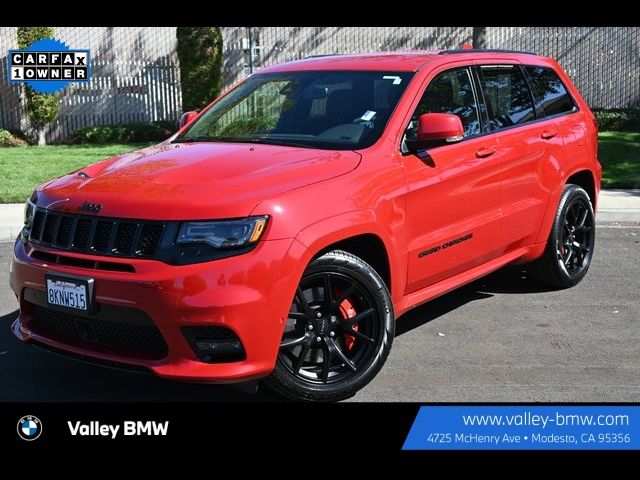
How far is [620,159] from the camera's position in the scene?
525 inches

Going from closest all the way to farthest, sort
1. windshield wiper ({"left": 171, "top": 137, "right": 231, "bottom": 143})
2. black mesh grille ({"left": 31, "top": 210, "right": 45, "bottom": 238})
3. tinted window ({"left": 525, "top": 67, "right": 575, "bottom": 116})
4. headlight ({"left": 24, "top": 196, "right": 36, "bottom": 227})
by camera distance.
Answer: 1. black mesh grille ({"left": 31, "top": 210, "right": 45, "bottom": 238})
2. headlight ({"left": 24, "top": 196, "right": 36, "bottom": 227})
3. windshield wiper ({"left": 171, "top": 137, "right": 231, "bottom": 143})
4. tinted window ({"left": 525, "top": 67, "right": 575, "bottom": 116})

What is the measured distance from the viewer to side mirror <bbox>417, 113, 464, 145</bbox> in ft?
16.0

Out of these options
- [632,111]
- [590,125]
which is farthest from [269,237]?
[632,111]

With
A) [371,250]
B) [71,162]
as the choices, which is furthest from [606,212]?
[71,162]

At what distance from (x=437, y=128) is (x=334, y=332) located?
1344 millimetres

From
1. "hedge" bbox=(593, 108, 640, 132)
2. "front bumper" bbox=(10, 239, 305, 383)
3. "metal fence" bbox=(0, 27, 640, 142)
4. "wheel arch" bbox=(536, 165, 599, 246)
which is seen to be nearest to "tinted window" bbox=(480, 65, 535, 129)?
"wheel arch" bbox=(536, 165, 599, 246)

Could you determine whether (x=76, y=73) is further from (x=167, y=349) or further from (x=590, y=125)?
(x=167, y=349)

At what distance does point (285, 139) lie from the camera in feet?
16.6

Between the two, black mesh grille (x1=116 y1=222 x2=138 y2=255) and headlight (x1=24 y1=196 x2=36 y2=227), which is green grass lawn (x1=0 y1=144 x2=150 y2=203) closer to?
headlight (x1=24 y1=196 x2=36 y2=227)

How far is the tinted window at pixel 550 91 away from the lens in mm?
6488

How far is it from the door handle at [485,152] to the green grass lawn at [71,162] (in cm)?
647

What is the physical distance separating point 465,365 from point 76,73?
16345mm

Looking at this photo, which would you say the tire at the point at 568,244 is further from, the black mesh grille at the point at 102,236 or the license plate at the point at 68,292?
the license plate at the point at 68,292

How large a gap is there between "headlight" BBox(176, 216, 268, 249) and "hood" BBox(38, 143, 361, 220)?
1.7 inches
